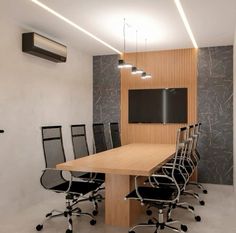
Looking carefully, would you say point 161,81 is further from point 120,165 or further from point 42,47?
point 120,165

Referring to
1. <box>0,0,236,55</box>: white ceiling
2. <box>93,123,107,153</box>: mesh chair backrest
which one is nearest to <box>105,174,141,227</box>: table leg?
<box>93,123,107,153</box>: mesh chair backrest

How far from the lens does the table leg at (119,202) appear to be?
386 cm

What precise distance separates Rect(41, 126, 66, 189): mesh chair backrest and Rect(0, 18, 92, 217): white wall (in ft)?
2.68

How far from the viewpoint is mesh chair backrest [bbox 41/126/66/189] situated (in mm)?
3811

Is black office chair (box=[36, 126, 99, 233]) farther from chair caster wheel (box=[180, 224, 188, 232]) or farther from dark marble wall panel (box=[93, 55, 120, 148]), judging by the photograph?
dark marble wall panel (box=[93, 55, 120, 148])

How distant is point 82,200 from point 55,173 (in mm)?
970

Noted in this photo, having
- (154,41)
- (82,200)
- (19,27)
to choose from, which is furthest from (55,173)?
(154,41)

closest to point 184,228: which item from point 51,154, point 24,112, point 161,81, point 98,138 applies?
point 51,154

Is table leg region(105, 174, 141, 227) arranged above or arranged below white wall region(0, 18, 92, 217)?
below

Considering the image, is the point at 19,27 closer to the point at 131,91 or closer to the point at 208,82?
the point at 131,91

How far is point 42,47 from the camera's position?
485 centimetres

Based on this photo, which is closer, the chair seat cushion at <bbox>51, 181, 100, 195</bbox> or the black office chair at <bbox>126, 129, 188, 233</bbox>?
the black office chair at <bbox>126, 129, 188, 233</bbox>

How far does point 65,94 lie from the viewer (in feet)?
19.7

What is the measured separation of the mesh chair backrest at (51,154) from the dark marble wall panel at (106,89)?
2.87 metres
